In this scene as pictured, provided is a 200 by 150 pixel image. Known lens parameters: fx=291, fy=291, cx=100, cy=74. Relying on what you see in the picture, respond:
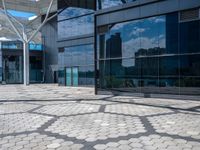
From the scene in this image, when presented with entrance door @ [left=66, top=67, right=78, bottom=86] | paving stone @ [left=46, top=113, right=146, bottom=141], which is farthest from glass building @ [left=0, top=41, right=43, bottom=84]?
paving stone @ [left=46, top=113, right=146, bottom=141]

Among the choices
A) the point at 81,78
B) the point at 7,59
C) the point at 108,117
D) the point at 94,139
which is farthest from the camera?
the point at 7,59

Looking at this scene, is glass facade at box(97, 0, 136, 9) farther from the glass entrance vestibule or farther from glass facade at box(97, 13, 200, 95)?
the glass entrance vestibule

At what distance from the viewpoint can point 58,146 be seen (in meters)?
6.75

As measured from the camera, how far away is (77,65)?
34906mm

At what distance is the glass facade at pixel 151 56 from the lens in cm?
1719

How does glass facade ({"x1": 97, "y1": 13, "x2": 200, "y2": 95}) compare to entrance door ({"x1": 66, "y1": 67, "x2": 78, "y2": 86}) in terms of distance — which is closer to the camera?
glass facade ({"x1": 97, "y1": 13, "x2": 200, "y2": 95})

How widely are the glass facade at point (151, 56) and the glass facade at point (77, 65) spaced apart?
35.5 ft

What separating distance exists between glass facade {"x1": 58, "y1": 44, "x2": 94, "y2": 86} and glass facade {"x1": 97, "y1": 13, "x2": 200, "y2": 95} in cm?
1083

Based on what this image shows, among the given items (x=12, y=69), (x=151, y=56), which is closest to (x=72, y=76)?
(x=12, y=69)

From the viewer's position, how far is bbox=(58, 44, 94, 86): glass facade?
33.0 m

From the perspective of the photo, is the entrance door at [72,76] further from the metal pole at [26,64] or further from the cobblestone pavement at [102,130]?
the cobblestone pavement at [102,130]

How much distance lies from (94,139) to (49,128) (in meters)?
1.97

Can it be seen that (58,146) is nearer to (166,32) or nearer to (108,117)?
(108,117)

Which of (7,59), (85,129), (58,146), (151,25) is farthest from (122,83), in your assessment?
(7,59)
